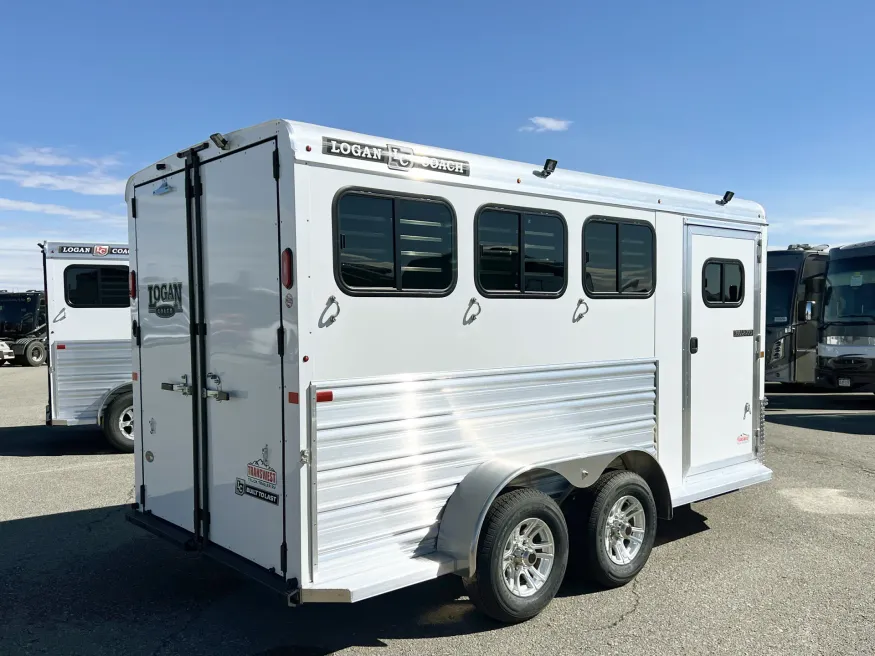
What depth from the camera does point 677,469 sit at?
562cm

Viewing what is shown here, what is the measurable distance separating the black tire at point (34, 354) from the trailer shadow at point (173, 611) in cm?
1963

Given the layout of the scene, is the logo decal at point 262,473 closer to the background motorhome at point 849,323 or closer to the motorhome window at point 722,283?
the motorhome window at point 722,283

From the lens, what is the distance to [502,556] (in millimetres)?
4145

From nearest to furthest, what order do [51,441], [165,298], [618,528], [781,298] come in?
[165,298] → [618,528] → [51,441] → [781,298]

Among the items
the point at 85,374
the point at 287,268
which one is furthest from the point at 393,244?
the point at 85,374

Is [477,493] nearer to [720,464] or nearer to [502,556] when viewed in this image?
[502,556]

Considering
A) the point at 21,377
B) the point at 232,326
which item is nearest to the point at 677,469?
the point at 232,326

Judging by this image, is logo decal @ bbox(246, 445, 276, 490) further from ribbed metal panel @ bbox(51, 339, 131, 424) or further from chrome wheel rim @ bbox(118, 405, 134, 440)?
ribbed metal panel @ bbox(51, 339, 131, 424)

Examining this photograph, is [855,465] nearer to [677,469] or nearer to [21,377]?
[677,469]

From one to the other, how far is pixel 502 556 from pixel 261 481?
1.43 m

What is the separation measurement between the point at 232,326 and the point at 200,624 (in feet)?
5.87

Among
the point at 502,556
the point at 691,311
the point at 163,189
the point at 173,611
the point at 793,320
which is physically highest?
the point at 163,189

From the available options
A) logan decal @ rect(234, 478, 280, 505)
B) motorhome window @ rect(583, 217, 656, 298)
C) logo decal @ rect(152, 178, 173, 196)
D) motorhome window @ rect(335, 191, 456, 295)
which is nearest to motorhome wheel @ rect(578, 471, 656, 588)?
motorhome window @ rect(583, 217, 656, 298)

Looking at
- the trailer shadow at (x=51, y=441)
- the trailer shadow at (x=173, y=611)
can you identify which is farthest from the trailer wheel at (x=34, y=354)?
the trailer shadow at (x=173, y=611)
